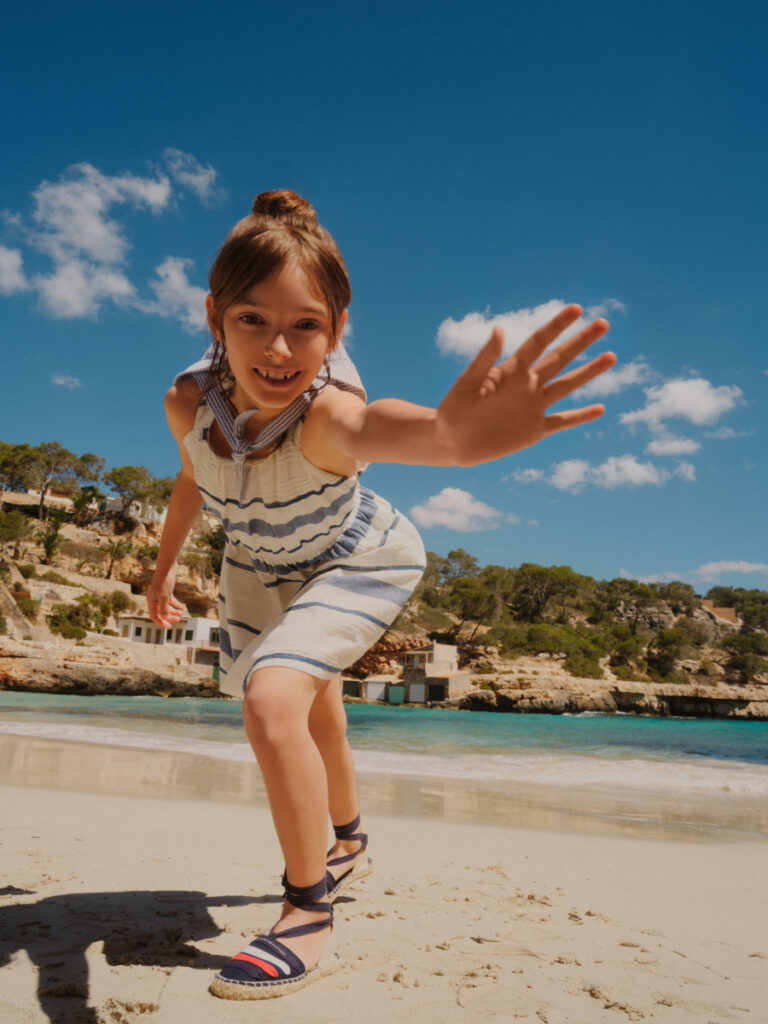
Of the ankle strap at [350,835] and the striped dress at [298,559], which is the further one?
the ankle strap at [350,835]

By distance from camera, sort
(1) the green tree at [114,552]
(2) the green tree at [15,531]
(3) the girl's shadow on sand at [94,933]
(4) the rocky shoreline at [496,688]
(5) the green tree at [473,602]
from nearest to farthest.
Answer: (3) the girl's shadow on sand at [94,933] → (4) the rocky shoreline at [496,688] → (2) the green tree at [15,531] → (1) the green tree at [114,552] → (5) the green tree at [473,602]

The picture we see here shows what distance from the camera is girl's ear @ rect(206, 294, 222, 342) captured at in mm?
1651

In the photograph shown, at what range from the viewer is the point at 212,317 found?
167 cm

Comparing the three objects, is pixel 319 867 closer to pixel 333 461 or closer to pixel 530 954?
pixel 530 954

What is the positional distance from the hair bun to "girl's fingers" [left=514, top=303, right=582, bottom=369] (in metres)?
0.88

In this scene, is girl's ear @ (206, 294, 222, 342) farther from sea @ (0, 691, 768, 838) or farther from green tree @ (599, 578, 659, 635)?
green tree @ (599, 578, 659, 635)

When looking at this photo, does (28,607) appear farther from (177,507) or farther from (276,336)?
(276,336)

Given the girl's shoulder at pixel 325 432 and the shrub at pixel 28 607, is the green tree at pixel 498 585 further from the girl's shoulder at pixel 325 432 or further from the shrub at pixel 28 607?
the girl's shoulder at pixel 325 432

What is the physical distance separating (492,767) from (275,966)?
22.0 ft

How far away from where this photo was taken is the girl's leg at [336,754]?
77.4 inches

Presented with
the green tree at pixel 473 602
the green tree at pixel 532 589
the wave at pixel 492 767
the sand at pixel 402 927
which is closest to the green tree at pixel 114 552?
the green tree at pixel 473 602

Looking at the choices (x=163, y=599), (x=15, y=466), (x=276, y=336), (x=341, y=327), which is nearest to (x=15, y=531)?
(x=15, y=466)

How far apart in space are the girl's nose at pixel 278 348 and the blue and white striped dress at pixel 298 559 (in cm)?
18

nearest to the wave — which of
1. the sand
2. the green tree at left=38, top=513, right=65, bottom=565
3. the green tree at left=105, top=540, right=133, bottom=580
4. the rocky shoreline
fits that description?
the sand
